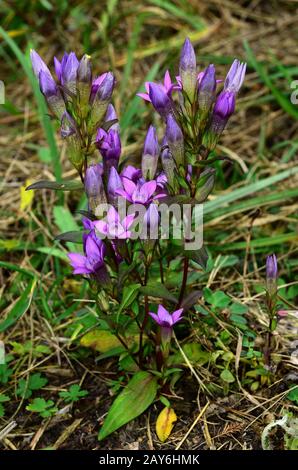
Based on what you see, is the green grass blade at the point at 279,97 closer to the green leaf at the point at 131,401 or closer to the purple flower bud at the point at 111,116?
the purple flower bud at the point at 111,116

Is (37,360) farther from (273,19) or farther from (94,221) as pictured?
(273,19)

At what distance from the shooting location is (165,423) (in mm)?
1871

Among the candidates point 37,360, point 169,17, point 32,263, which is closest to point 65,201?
point 32,263

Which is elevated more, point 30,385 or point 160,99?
point 160,99

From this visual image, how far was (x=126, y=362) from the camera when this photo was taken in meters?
1.97

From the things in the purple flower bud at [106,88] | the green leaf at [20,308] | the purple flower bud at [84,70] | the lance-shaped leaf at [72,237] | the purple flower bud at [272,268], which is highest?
the purple flower bud at [84,70]

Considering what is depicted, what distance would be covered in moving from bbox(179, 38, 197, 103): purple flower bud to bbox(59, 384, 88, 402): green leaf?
0.87 m

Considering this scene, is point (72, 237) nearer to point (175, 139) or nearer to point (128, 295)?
point (128, 295)

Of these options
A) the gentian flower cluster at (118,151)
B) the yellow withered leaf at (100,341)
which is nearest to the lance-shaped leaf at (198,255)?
the gentian flower cluster at (118,151)

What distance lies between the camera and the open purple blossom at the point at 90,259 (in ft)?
5.56

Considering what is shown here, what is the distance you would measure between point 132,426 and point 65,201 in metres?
1.07

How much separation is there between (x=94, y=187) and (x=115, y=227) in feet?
0.36

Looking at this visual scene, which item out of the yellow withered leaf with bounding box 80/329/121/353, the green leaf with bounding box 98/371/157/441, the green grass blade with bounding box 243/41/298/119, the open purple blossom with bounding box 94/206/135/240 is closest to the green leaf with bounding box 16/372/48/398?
the yellow withered leaf with bounding box 80/329/121/353

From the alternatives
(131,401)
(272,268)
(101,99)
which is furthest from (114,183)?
(131,401)
